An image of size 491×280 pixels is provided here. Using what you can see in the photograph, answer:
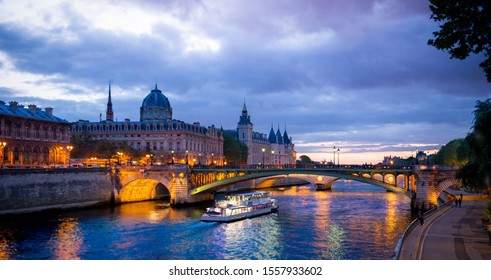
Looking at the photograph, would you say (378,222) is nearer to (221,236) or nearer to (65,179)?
(221,236)

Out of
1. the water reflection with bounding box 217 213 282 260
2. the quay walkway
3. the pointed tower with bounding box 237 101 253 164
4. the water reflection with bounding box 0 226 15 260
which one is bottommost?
the water reflection with bounding box 217 213 282 260

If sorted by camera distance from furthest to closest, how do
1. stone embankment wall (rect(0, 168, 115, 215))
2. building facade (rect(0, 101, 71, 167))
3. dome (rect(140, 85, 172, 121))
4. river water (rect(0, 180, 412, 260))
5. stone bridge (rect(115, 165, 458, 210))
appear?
1. dome (rect(140, 85, 172, 121))
2. building facade (rect(0, 101, 71, 167))
3. stone bridge (rect(115, 165, 458, 210))
4. stone embankment wall (rect(0, 168, 115, 215))
5. river water (rect(0, 180, 412, 260))

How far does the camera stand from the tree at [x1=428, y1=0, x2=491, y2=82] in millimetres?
23781

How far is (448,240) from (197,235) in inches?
876

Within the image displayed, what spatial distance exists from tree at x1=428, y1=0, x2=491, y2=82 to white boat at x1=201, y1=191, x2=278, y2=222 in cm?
3494

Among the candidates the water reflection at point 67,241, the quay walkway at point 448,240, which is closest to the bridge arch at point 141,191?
the water reflection at point 67,241

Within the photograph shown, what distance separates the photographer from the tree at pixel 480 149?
29.2 m

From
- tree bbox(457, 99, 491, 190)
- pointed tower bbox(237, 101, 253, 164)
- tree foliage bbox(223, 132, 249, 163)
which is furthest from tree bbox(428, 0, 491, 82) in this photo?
pointed tower bbox(237, 101, 253, 164)

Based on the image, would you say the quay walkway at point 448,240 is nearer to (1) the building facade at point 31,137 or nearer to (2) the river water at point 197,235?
(2) the river water at point 197,235

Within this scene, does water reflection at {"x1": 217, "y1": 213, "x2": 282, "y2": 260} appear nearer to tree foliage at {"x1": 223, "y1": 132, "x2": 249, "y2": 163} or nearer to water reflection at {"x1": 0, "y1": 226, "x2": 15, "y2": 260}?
water reflection at {"x1": 0, "y1": 226, "x2": 15, "y2": 260}

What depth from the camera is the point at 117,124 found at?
12506 centimetres

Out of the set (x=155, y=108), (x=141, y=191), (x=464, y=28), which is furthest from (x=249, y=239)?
(x=155, y=108)

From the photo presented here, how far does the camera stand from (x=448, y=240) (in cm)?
3250

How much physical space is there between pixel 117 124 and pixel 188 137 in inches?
743
